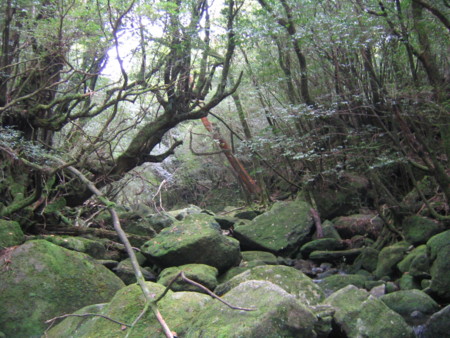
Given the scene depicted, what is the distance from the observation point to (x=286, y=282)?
16.4 ft

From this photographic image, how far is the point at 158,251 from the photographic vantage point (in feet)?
22.7

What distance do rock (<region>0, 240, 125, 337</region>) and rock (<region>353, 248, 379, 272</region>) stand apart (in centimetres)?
460

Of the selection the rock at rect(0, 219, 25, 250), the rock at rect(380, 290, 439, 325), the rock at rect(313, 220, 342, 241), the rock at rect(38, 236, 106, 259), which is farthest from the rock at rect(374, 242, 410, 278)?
the rock at rect(0, 219, 25, 250)

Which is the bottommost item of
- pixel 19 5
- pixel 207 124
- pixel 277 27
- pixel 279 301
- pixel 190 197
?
pixel 190 197

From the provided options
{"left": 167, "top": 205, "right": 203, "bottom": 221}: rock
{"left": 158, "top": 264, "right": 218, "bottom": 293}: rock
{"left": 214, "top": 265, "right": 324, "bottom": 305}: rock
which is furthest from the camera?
{"left": 167, "top": 205, "right": 203, "bottom": 221}: rock

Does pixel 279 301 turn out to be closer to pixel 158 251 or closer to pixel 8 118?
pixel 158 251

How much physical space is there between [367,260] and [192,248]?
342 centimetres

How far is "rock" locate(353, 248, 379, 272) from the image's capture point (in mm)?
7526

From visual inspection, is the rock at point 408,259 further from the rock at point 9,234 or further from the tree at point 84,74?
the rock at point 9,234

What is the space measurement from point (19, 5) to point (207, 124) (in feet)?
26.8

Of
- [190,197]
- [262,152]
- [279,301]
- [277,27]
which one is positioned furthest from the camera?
[190,197]

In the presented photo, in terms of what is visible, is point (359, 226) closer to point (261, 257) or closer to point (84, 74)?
point (261, 257)

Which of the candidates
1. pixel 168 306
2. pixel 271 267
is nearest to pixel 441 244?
pixel 271 267

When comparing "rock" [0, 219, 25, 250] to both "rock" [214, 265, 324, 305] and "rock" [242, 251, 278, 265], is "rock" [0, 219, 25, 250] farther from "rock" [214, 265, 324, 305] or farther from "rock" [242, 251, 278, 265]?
"rock" [242, 251, 278, 265]
